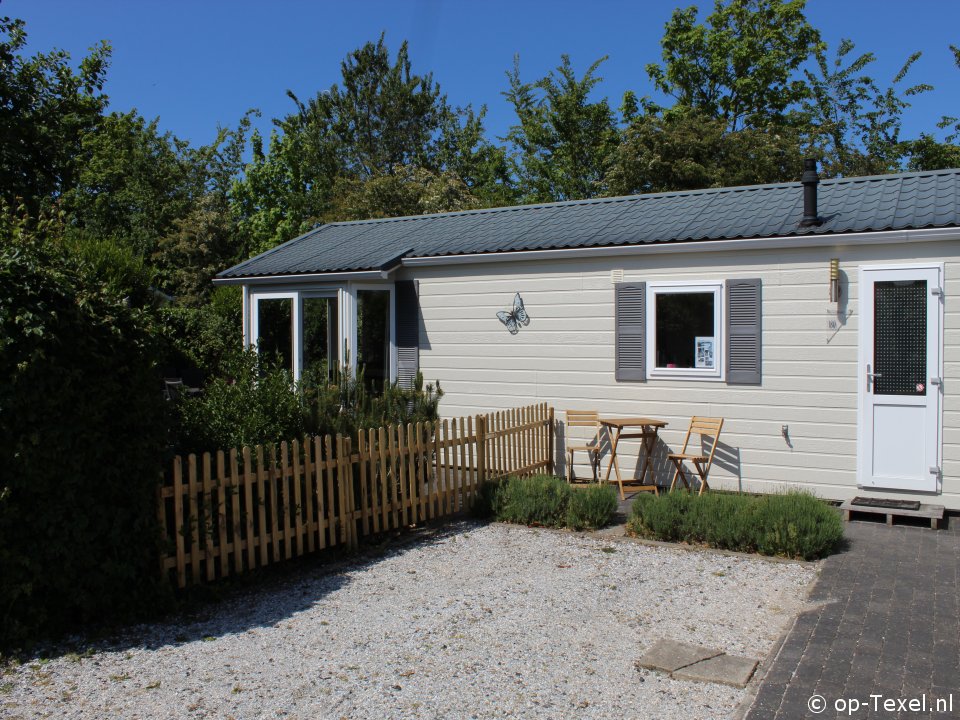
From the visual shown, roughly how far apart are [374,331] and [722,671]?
8018 millimetres

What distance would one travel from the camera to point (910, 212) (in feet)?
28.3

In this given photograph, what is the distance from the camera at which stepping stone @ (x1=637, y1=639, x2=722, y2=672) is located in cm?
467

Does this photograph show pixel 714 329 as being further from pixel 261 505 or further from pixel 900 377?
pixel 261 505

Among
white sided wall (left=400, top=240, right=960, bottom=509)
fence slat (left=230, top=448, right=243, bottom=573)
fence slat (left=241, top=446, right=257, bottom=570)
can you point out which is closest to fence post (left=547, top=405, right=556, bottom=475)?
white sided wall (left=400, top=240, right=960, bottom=509)

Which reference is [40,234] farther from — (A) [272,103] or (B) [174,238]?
(A) [272,103]

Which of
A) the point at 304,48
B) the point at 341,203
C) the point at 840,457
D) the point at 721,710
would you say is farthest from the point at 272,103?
the point at 721,710

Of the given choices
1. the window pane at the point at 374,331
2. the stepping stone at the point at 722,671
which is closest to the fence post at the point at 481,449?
the window pane at the point at 374,331

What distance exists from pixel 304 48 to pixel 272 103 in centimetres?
2580

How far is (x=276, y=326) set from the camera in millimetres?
12844

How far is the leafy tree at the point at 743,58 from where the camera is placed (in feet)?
95.9

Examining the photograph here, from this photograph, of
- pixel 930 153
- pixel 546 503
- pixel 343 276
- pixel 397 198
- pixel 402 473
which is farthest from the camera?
pixel 397 198

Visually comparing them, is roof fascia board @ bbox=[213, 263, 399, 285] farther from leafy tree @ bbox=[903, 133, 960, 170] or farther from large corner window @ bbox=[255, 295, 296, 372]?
leafy tree @ bbox=[903, 133, 960, 170]

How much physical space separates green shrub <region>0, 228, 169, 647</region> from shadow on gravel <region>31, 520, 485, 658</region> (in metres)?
0.21

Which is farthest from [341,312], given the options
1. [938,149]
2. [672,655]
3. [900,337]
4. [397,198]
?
[938,149]
